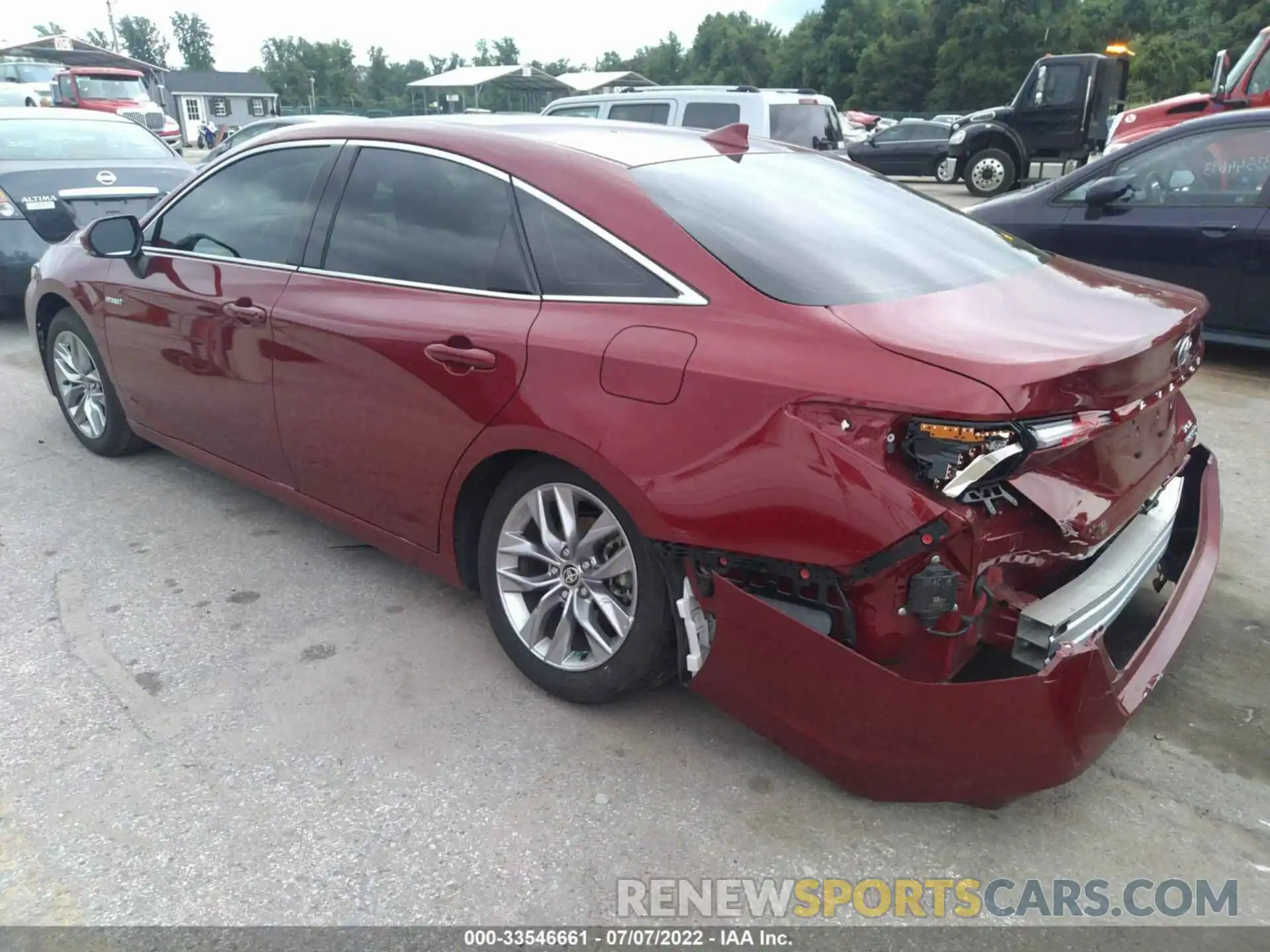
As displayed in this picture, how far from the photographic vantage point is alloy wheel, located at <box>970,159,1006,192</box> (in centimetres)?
1736

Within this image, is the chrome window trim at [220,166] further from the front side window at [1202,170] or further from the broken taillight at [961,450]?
the front side window at [1202,170]

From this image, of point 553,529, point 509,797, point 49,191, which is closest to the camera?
point 509,797

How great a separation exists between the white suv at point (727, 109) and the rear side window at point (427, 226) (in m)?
7.52

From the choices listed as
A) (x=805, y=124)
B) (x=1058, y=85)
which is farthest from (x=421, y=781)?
(x=1058, y=85)

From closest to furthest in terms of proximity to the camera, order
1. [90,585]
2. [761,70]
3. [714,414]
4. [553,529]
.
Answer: [714,414]
[553,529]
[90,585]
[761,70]

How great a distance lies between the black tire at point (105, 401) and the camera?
15.4 feet

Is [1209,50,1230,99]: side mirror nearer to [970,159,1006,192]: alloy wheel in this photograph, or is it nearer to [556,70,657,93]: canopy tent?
[970,159,1006,192]: alloy wheel

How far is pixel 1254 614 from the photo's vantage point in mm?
3416

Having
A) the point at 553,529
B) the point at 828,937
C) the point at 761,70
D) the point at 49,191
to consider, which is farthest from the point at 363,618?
the point at 761,70

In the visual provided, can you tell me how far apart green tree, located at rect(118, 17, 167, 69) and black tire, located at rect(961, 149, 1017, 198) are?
117487 mm

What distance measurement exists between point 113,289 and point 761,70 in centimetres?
6900

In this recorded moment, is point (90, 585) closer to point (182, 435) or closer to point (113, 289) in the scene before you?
point (182, 435)

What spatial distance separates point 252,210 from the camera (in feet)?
12.6

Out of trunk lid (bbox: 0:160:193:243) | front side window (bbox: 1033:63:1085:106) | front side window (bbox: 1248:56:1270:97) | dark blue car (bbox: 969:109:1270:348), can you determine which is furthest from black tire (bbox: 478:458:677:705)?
front side window (bbox: 1033:63:1085:106)
